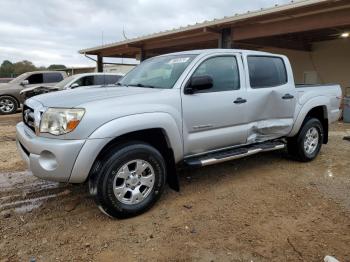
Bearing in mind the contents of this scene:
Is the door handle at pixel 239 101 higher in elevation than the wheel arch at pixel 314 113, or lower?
higher

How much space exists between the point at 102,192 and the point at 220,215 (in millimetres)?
1348

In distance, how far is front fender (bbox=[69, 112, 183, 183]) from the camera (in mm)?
3244

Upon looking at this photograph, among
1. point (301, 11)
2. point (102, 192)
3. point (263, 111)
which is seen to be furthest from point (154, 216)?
point (301, 11)

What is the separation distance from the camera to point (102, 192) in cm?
338

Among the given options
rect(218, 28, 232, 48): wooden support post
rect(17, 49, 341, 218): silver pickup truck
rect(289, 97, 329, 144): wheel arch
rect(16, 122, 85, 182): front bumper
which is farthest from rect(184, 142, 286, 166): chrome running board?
rect(218, 28, 232, 48): wooden support post

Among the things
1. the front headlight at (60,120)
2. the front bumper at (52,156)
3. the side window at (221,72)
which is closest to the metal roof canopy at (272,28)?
the side window at (221,72)

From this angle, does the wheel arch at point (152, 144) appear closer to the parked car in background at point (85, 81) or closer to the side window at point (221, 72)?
the side window at point (221, 72)

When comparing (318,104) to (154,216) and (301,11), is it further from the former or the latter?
(301,11)

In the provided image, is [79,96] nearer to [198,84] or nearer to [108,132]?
[108,132]

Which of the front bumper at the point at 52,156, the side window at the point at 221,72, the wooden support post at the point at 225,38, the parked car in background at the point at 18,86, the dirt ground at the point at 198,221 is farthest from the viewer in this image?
the parked car in background at the point at 18,86

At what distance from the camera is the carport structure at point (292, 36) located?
9.44 m

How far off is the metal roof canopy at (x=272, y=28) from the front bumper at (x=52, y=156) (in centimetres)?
760

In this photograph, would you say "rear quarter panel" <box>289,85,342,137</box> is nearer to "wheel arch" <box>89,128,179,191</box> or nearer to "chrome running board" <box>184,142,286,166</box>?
"chrome running board" <box>184,142,286,166</box>

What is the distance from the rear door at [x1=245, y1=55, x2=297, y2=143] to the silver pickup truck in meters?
0.02
